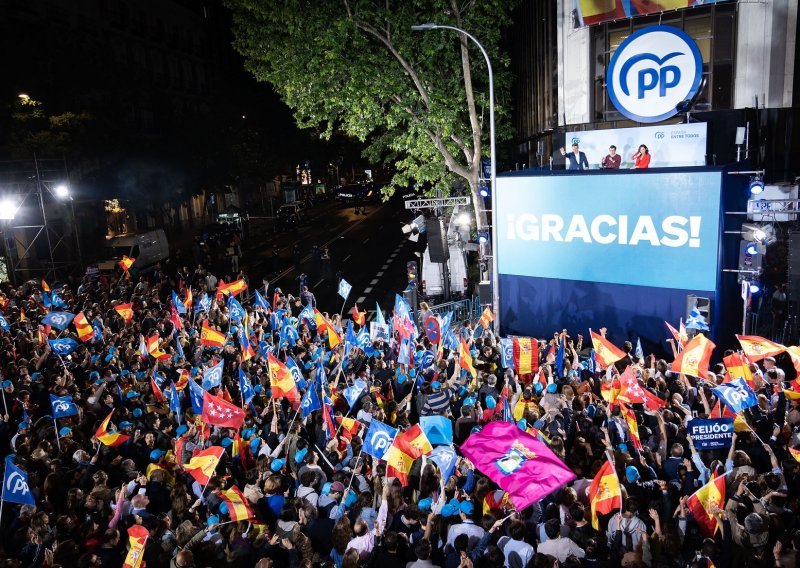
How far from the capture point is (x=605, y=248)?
1459 centimetres

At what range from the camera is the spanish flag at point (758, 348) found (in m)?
9.91

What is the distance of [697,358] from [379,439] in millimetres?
5412

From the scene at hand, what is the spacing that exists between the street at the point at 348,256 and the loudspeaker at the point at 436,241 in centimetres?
272

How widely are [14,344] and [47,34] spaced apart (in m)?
25.2

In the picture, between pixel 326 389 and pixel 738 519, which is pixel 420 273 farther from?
pixel 738 519

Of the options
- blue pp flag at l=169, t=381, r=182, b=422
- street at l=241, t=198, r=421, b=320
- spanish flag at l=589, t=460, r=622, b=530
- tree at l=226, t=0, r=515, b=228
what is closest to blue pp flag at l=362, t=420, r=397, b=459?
spanish flag at l=589, t=460, r=622, b=530

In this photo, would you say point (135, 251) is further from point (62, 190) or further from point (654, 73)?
point (654, 73)

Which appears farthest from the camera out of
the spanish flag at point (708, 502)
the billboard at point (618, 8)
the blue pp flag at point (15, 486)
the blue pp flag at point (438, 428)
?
the billboard at point (618, 8)

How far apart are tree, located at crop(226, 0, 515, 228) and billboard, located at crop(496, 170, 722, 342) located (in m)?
5.45

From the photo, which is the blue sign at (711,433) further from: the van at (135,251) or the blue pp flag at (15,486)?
the van at (135,251)

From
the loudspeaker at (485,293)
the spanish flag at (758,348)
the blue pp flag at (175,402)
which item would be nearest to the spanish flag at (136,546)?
the blue pp flag at (175,402)

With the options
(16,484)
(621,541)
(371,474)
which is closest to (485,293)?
(371,474)

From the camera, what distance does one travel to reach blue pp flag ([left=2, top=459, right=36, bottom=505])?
6.87m

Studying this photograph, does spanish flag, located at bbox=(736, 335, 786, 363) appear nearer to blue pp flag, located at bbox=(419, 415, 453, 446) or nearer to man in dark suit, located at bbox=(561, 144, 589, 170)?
blue pp flag, located at bbox=(419, 415, 453, 446)
